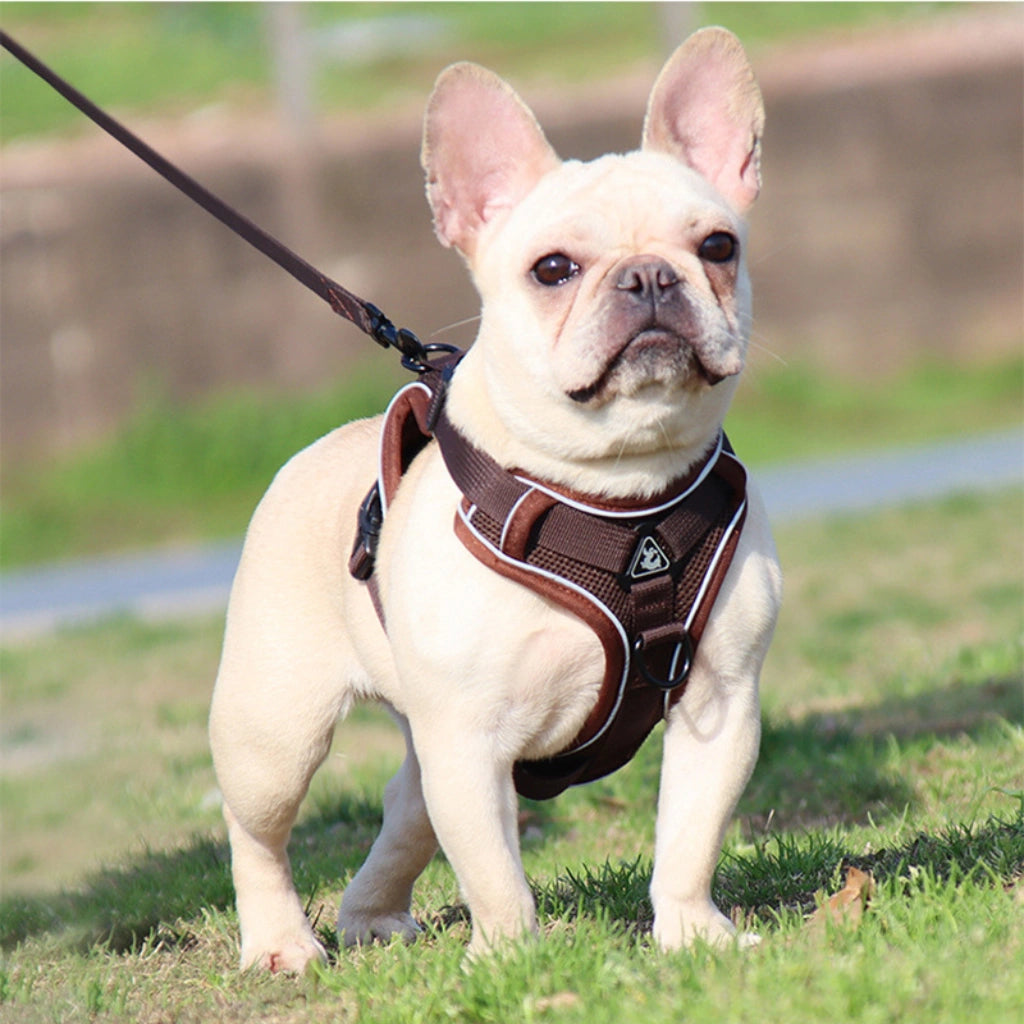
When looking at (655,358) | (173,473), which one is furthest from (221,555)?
(655,358)

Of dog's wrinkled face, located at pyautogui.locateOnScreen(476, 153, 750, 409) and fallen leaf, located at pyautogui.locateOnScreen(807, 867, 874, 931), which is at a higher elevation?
dog's wrinkled face, located at pyautogui.locateOnScreen(476, 153, 750, 409)

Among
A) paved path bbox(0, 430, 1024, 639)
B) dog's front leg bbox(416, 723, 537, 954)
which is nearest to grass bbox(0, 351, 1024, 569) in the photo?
paved path bbox(0, 430, 1024, 639)

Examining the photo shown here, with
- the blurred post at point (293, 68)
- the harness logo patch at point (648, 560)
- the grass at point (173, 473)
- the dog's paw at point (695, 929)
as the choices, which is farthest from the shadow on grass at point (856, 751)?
the blurred post at point (293, 68)

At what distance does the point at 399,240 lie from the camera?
11.9 m

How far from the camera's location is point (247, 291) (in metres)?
11.5

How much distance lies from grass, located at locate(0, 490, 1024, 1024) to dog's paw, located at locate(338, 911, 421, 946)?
97mm

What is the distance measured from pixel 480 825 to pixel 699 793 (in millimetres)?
458

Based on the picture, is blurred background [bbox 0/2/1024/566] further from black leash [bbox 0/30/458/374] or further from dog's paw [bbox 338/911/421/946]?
dog's paw [bbox 338/911/421/946]

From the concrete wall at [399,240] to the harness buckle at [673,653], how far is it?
8.11m

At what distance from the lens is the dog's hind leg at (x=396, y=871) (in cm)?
381

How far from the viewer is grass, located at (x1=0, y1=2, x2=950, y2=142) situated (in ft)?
42.6

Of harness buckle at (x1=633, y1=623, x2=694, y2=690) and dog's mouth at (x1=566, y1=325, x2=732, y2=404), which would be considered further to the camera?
harness buckle at (x1=633, y1=623, x2=694, y2=690)

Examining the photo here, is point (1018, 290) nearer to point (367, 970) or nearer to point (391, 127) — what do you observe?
point (391, 127)

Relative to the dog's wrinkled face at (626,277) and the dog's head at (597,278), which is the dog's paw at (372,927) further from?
the dog's wrinkled face at (626,277)
